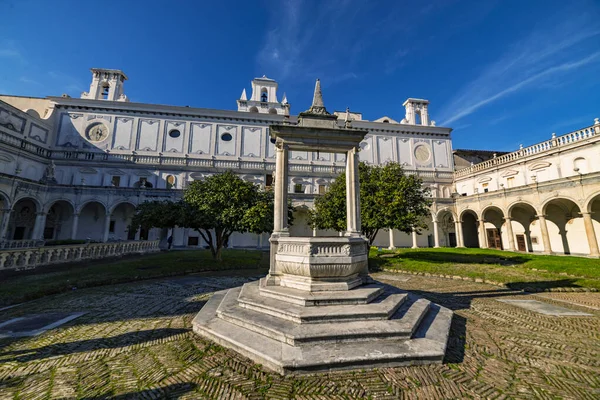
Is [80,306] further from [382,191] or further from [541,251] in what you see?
[541,251]

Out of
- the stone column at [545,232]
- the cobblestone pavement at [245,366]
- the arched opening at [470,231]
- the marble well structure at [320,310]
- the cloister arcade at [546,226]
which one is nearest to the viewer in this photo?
the cobblestone pavement at [245,366]

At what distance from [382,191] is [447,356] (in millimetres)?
13073

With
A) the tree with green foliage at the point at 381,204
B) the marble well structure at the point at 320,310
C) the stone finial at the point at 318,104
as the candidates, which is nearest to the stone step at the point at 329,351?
the marble well structure at the point at 320,310

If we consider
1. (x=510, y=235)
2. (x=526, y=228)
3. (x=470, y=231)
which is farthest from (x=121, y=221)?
(x=526, y=228)

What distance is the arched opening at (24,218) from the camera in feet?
84.4

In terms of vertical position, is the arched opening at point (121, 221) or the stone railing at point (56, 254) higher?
the arched opening at point (121, 221)

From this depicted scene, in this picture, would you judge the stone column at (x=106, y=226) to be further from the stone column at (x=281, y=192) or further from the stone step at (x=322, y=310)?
the stone step at (x=322, y=310)

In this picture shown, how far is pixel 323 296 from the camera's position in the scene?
17.1 ft

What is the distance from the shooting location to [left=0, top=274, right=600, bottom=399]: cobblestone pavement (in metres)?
3.14

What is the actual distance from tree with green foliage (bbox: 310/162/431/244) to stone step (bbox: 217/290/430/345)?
11252 millimetres

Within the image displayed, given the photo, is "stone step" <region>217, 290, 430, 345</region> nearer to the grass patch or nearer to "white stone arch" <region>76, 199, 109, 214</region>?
the grass patch

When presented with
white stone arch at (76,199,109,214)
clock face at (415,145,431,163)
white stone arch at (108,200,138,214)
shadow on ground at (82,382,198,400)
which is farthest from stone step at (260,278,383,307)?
clock face at (415,145,431,163)

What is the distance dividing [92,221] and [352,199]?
114 feet

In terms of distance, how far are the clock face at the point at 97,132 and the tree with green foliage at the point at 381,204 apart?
104 ft
